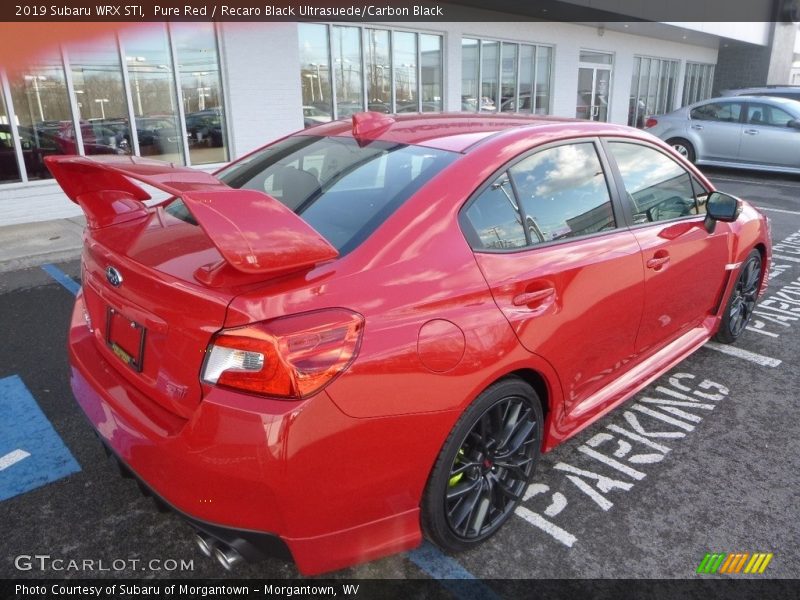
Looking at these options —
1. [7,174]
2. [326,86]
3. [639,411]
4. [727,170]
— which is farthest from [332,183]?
[727,170]

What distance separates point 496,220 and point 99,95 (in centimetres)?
851

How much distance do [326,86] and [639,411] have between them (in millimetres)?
9707

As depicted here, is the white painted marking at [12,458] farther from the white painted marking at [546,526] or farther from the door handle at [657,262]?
the door handle at [657,262]

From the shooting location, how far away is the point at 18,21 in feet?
26.3

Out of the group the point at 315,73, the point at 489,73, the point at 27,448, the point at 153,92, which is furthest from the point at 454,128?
the point at 489,73

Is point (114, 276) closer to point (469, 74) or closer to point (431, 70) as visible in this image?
point (431, 70)

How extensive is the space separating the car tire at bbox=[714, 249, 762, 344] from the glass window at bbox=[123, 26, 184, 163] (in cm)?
847

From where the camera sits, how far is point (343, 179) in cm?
247

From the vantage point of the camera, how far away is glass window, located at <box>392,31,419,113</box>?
12.5m

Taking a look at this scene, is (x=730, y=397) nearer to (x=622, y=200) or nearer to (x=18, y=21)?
(x=622, y=200)

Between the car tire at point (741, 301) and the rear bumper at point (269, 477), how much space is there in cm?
313

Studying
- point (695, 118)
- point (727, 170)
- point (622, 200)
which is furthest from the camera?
point (727, 170)

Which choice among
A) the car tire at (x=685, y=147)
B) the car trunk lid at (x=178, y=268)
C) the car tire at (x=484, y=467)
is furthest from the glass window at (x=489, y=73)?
the car tire at (x=484, y=467)

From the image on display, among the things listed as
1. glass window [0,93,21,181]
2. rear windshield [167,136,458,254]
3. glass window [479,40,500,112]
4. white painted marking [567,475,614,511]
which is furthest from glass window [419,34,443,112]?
white painted marking [567,475,614,511]
